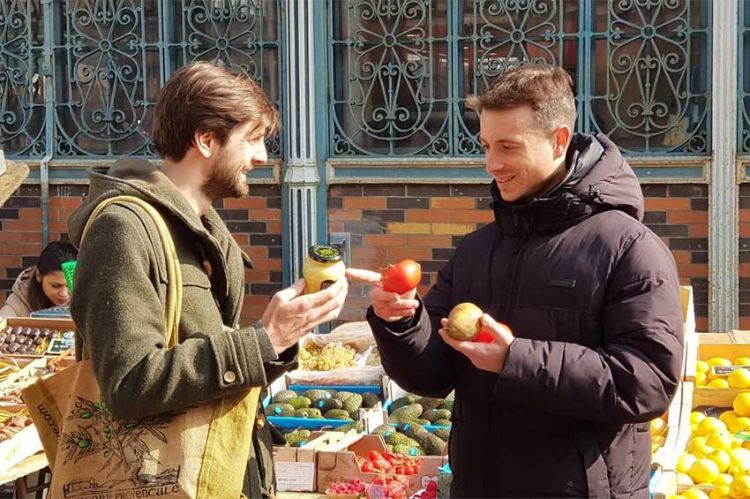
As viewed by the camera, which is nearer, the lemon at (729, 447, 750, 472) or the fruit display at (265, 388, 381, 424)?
the lemon at (729, 447, 750, 472)

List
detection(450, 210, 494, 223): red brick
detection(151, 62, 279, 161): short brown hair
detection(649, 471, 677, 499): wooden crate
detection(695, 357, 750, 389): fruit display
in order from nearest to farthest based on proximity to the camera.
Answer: detection(151, 62, 279, 161): short brown hair → detection(649, 471, 677, 499): wooden crate → detection(695, 357, 750, 389): fruit display → detection(450, 210, 494, 223): red brick

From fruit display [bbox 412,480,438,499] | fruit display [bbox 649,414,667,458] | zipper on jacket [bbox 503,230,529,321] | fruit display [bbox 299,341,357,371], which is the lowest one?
fruit display [bbox 412,480,438,499]

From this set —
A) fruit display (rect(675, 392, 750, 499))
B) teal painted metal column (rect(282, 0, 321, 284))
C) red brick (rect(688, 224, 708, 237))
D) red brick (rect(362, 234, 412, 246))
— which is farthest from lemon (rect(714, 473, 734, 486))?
teal painted metal column (rect(282, 0, 321, 284))

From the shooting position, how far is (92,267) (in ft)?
7.51

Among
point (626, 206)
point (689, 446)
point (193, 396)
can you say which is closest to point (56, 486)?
point (193, 396)

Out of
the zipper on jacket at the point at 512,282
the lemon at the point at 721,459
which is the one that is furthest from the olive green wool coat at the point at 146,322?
the lemon at the point at 721,459

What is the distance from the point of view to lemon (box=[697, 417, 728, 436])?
14.7 ft

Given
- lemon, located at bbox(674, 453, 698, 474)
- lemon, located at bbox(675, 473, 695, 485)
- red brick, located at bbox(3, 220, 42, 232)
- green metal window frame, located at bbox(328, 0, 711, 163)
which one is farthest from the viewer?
red brick, located at bbox(3, 220, 42, 232)

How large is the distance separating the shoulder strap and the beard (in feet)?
0.75

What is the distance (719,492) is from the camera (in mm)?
3914

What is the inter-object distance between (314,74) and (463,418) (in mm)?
4433

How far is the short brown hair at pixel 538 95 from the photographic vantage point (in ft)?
8.43

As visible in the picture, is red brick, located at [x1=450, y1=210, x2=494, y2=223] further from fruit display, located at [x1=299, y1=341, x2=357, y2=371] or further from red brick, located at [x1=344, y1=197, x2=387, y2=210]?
fruit display, located at [x1=299, y1=341, x2=357, y2=371]

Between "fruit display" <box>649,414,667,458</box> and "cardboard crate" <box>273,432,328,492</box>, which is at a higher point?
"fruit display" <box>649,414,667,458</box>
